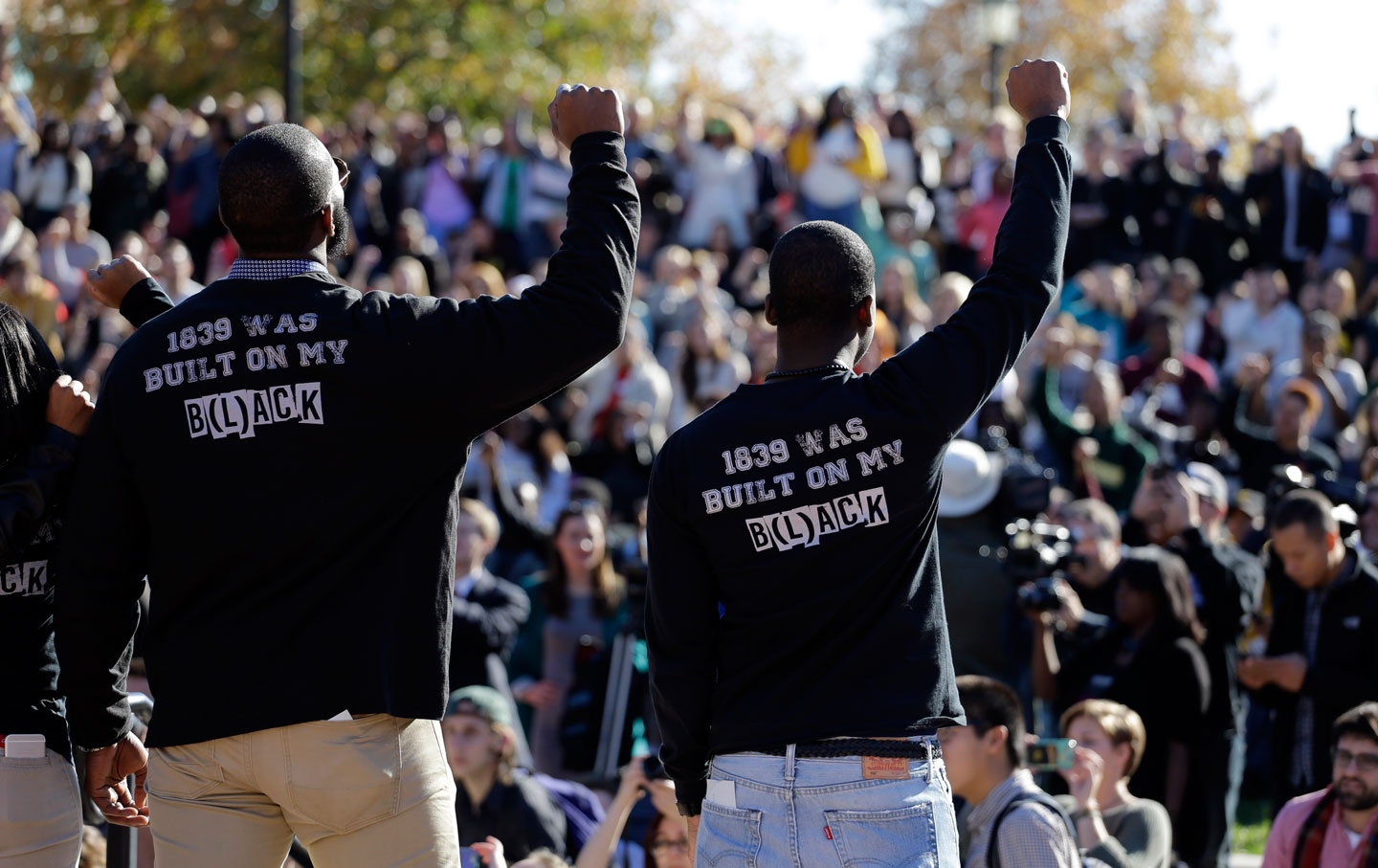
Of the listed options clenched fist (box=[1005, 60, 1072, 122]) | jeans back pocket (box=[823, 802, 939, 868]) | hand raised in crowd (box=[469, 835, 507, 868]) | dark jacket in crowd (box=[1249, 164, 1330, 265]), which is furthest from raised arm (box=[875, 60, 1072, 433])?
dark jacket in crowd (box=[1249, 164, 1330, 265])

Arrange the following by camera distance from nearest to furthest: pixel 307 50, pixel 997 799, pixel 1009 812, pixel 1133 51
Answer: pixel 1009 812 < pixel 997 799 < pixel 307 50 < pixel 1133 51

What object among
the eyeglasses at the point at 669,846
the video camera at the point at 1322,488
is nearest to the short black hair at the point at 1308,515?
the video camera at the point at 1322,488

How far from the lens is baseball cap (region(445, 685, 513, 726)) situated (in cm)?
616

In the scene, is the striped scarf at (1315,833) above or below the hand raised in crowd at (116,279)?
below

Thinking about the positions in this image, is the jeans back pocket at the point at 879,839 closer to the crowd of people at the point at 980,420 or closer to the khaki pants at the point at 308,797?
the khaki pants at the point at 308,797

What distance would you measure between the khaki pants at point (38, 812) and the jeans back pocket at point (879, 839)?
139 cm

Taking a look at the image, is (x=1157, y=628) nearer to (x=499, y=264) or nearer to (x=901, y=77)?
(x=499, y=264)

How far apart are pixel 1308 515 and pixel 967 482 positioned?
1302 mm

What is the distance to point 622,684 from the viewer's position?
743 centimetres

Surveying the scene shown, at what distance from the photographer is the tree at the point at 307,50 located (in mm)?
26250

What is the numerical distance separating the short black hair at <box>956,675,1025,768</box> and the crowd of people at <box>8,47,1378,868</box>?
11 mm

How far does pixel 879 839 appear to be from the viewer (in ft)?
9.37

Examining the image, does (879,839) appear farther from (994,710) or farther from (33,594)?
(994,710)

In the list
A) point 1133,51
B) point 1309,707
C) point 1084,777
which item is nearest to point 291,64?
point 1309,707
